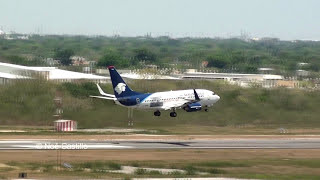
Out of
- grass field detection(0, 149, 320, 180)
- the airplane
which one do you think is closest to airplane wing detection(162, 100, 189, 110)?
the airplane

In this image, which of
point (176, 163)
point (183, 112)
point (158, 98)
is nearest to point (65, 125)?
point (158, 98)

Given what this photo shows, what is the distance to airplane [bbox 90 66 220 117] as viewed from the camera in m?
143

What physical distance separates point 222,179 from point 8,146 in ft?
122

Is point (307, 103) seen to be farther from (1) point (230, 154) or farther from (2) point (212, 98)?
(1) point (230, 154)

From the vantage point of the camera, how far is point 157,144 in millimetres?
118438

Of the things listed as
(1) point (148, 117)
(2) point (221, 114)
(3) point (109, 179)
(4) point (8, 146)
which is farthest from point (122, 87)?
(3) point (109, 179)

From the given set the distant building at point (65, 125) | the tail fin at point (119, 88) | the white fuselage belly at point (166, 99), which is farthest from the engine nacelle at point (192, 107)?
the distant building at point (65, 125)

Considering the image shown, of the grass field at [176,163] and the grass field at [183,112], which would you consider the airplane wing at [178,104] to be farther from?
the grass field at [176,163]

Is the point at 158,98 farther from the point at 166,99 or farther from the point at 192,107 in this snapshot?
the point at 192,107

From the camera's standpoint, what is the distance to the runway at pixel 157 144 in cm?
11300

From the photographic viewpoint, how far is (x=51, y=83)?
16688 cm

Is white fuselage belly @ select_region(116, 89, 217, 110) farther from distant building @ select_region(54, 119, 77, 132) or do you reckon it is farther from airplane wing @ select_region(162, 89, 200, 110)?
distant building @ select_region(54, 119, 77, 132)

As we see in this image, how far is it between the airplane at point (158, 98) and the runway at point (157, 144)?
22.3 meters

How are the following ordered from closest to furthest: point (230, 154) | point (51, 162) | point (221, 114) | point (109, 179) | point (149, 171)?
point (109, 179) → point (149, 171) → point (51, 162) → point (230, 154) → point (221, 114)
